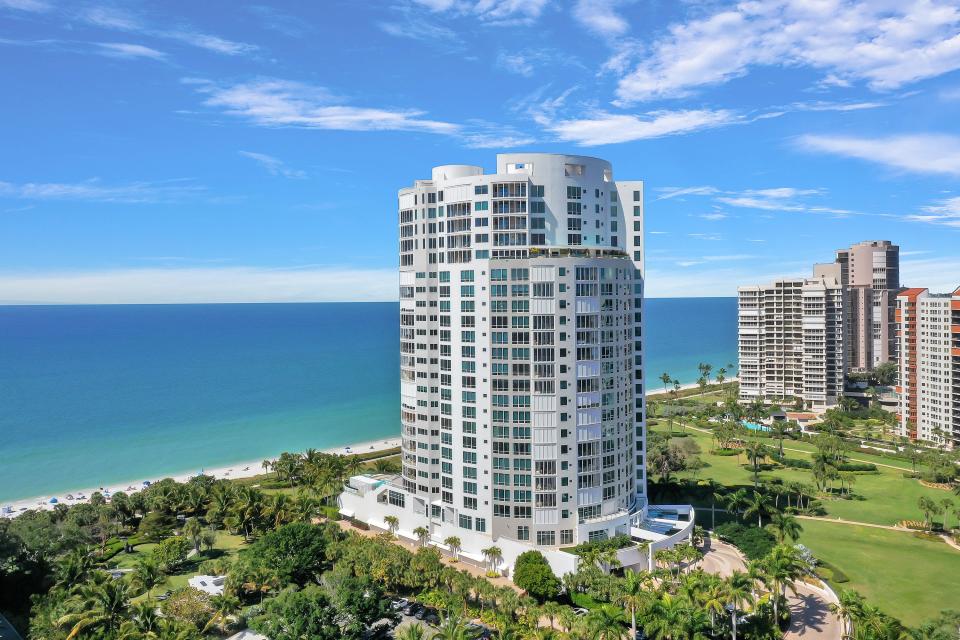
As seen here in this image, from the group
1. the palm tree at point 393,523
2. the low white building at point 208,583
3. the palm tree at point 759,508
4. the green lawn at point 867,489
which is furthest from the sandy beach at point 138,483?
the palm tree at point 759,508

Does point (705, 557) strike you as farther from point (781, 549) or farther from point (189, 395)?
point (189, 395)

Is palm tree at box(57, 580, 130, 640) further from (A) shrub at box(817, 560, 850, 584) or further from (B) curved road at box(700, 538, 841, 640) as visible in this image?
(A) shrub at box(817, 560, 850, 584)

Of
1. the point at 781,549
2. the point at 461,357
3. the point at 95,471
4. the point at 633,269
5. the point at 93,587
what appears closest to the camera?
the point at 93,587

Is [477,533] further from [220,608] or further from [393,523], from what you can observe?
[220,608]

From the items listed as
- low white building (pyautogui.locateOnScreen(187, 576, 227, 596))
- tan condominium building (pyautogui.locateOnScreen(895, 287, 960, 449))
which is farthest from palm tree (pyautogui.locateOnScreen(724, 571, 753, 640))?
tan condominium building (pyautogui.locateOnScreen(895, 287, 960, 449))

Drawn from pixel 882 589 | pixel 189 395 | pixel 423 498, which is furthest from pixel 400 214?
pixel 189 395

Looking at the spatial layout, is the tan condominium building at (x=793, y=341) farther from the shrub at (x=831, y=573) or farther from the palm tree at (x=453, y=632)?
the palm tree at (x=453, y=632)
